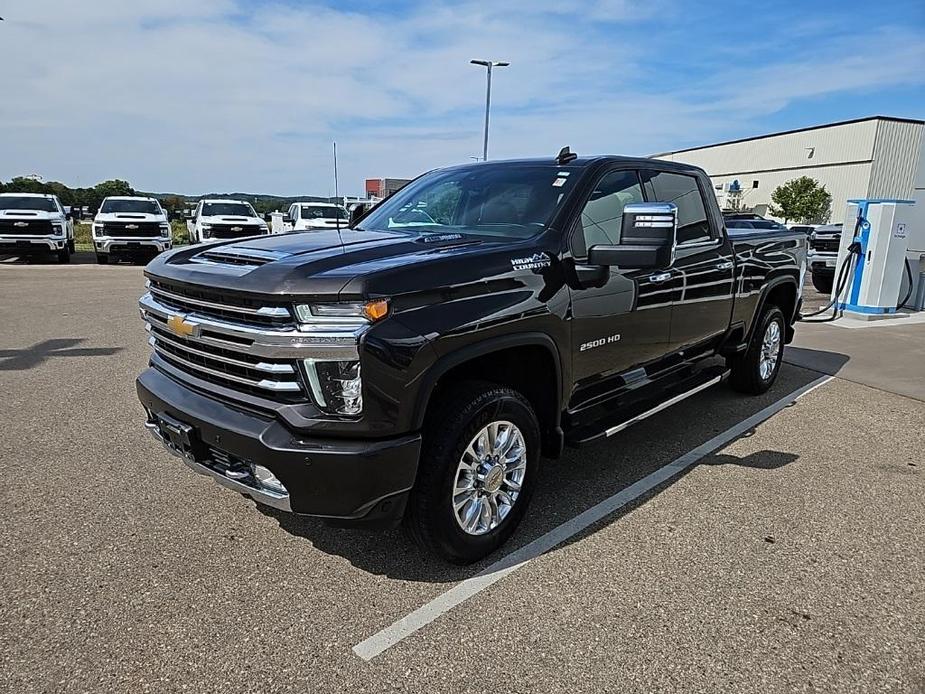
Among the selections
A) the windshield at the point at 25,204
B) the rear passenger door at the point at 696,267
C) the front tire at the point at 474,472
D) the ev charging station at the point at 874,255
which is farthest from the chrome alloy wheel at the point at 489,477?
the windshield at the point at 25,204

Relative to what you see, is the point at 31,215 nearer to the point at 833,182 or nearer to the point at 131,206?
the point at 131,206

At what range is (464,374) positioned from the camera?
3037 mm

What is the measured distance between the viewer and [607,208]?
3.75 metres

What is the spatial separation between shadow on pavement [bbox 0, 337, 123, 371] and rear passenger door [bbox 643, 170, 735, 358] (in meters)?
5.79

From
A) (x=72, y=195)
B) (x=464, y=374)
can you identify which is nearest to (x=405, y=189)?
(x=464, y=374)

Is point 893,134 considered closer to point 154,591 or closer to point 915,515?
point 915,515

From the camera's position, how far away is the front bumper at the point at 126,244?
17.1 meters

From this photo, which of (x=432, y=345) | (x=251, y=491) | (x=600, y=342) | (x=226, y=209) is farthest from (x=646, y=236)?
(x=226, y=209)

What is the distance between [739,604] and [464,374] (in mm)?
1531

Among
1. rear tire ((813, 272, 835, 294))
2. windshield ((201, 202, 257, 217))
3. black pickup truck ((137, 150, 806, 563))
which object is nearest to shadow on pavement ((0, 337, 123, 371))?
black pickup truck ((137, 150, 806, 563))

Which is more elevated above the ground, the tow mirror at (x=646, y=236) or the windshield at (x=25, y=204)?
the tow mirror at (x=646, y=236)

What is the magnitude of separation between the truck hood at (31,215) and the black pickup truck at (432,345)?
1628cm

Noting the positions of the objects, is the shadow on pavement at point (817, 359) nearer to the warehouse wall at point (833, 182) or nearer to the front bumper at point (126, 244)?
the front bumper at point (126, 244)

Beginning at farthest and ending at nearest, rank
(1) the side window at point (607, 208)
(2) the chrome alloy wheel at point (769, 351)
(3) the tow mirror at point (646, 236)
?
1. (2) the chrome alloy wheel at point (769, 351)
2. (1) the side window at point (607, 208)
3. (3) the tow mirror at point (646, 236)
